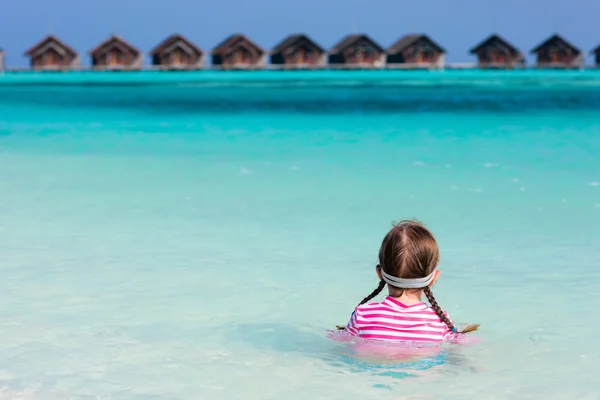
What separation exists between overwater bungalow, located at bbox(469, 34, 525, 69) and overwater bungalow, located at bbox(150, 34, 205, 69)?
98.7 feet

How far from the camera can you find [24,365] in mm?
4969

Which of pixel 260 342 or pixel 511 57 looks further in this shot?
pixel 511 57

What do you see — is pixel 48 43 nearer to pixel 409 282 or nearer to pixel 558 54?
pixel 558 54

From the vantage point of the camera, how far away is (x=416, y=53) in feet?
374

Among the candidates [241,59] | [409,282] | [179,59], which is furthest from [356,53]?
[409,282]

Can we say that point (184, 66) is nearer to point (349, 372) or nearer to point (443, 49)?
point (443, 49)

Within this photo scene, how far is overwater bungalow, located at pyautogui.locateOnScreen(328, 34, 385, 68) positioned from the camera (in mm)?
113125

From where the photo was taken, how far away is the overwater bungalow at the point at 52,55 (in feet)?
360

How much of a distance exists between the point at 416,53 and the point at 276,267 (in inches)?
4269

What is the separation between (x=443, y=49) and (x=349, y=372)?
359 ft

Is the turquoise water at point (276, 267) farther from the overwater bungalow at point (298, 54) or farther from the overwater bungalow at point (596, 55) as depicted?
the overwater bungalow at point (596, 55)

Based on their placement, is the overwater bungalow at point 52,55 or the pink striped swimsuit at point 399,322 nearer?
the pink striped swimsuit at point 399,322

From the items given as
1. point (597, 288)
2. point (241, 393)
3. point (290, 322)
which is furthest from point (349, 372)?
point (597, 288)

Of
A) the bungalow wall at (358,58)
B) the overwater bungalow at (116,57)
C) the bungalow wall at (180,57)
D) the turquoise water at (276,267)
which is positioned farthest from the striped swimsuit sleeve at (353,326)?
the bungalow wall at (358,58)
